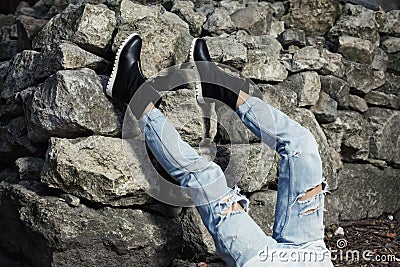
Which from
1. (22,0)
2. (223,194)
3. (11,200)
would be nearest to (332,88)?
(223,194)

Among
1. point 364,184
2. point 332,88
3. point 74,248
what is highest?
point 332,88

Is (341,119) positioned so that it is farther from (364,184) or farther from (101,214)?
(101,214)

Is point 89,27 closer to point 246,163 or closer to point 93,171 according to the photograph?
point 93,171

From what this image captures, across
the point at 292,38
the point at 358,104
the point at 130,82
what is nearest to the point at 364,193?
the point at 358,104

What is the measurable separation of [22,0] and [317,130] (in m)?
2.60

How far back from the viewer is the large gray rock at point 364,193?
12.0 feet

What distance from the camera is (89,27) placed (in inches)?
119

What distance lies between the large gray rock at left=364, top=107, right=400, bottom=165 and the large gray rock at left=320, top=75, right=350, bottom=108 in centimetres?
26

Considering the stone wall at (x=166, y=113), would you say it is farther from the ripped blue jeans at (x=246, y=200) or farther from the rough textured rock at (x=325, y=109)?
the ripped blue jeans at (x=246, y=200)

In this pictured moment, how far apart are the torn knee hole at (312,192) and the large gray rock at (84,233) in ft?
2.17

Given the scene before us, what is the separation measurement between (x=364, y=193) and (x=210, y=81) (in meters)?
1.38

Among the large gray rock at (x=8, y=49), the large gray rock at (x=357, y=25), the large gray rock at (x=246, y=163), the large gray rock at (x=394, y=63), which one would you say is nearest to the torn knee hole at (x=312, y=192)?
the large gray rock at (x=246, y=163)

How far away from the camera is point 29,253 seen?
286cm

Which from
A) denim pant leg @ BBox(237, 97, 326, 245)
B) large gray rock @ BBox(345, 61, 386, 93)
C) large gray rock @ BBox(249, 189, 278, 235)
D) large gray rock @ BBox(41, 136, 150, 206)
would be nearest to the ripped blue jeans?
denim pant leg @ BBox(237, 97, 326, 245)
